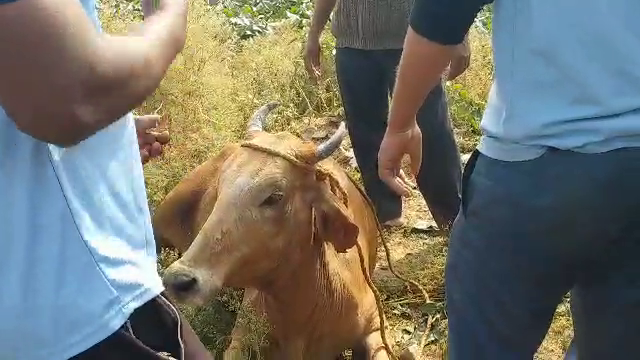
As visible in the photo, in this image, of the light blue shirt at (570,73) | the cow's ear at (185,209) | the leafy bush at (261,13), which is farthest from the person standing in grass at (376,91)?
the leafy bush at (261,13)

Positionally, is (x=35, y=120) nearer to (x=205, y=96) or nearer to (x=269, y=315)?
(x=269, y=315)

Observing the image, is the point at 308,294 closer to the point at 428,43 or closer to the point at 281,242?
the point at 281,242

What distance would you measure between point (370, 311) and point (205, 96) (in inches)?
103

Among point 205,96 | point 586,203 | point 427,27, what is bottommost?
point 205,96

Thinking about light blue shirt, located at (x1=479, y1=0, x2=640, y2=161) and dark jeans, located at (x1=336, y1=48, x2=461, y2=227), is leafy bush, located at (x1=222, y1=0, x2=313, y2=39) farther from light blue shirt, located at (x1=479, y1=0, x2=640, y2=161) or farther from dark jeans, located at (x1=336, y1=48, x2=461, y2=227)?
light blue shirt, located at (x1=479, y1=0, x2=640, y2=161)

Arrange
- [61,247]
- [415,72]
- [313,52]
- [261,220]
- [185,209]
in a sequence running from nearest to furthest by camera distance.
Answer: [61,247] < [415,72] < [261,220] < [185,209] < [313,52]

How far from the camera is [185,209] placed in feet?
13.6

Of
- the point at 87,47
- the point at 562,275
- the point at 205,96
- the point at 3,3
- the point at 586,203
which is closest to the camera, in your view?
the point at 3,3

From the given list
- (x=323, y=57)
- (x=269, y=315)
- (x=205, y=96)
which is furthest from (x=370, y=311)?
Result: (x=323, y=57)

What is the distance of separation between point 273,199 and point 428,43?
4.32 ft

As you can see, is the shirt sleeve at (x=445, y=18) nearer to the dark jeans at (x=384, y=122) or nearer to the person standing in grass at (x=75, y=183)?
the person standing in grass at (x=75, y=183)

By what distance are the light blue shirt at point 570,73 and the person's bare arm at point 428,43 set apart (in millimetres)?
94

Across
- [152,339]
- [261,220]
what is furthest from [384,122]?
[152,339]

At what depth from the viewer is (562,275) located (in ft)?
7.35
